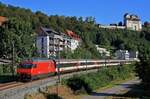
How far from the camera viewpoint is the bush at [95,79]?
7588 cm

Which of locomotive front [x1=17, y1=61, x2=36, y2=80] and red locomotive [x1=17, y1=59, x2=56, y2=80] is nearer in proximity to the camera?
locomotive front [x1=17, y1=61, x2=36, y2=80]

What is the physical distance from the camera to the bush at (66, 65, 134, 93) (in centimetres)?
7588

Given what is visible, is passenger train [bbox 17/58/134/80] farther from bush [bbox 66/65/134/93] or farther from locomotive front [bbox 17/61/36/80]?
bush [bbox 66/65/134/93]

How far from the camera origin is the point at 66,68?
88.0 m

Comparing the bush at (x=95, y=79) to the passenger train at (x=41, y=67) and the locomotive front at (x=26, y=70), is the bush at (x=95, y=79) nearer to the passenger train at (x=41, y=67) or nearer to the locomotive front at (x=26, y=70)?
the passenger train at (x=41, y=67)

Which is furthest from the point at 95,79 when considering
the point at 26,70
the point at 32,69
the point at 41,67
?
the point at 26,70

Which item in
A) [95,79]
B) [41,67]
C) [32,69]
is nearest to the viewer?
[32,69]

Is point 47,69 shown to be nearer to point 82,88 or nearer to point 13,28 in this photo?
point 82,88

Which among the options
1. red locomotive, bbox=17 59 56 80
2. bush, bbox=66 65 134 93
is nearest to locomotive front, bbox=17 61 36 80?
red locomotive, bbox=17 59 56 80

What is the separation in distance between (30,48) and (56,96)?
4441cm

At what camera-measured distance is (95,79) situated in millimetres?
89875

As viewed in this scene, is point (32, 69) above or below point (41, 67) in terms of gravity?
below

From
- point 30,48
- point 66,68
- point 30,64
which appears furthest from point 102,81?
point 30,64

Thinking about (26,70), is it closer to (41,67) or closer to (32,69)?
(32,69)
